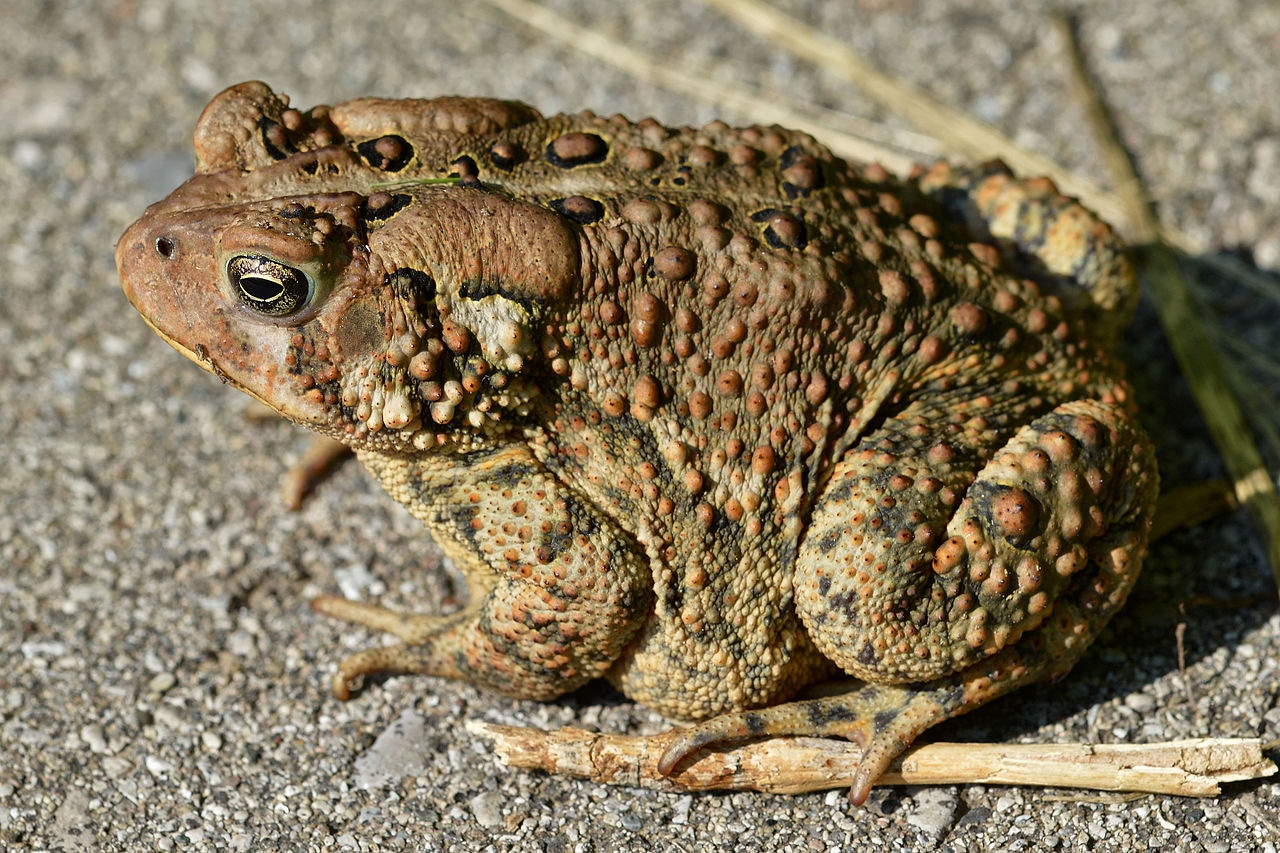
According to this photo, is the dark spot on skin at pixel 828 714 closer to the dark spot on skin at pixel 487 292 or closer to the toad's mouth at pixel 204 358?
the dark spot on skin at pixel 487 292

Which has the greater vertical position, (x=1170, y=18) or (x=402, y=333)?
(x=1170, y=18)

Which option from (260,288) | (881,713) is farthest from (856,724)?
(260,288)

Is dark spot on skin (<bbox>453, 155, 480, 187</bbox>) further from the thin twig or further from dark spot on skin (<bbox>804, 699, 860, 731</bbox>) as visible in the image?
the thin twig

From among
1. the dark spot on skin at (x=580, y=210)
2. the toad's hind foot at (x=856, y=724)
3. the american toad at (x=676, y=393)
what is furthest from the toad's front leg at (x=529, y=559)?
the dark spot on skin at (x=580, y=210)

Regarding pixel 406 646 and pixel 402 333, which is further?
pixel 406 646

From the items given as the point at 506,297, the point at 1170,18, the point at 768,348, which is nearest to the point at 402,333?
the point at 506,297

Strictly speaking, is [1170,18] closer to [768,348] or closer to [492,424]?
[768,348]

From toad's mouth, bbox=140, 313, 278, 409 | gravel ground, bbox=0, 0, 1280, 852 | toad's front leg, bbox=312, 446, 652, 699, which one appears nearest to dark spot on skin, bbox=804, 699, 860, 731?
gravel ground, bbox=0, 0, 1280, 852
